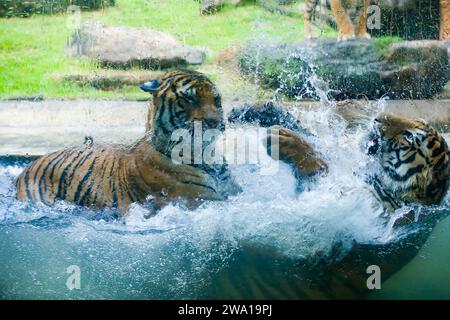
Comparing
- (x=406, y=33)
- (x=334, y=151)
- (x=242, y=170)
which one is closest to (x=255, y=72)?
(x=406, y=33)

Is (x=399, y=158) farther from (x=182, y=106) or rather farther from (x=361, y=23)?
(x=361, y=23)

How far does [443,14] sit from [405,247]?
18.9 ft

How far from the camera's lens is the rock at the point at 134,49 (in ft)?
23.8

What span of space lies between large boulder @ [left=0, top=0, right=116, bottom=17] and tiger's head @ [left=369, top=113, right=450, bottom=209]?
272 inches

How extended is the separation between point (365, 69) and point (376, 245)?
4148mm

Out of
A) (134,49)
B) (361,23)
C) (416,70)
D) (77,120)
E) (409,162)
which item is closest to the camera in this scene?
(409,162)

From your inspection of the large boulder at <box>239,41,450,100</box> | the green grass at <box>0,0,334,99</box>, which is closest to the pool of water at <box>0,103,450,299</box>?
the large boulder at <box>239,41,450,100</box>

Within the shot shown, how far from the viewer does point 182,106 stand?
116 inches

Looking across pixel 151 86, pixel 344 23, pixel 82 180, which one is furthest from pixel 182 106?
pixel 344 23

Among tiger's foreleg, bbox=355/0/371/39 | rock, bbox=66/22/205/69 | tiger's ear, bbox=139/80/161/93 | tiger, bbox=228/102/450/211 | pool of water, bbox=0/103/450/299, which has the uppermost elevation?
tiger's foreleg, bbox=355/0/371/39

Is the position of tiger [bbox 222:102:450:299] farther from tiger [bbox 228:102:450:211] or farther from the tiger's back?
the tiger's back

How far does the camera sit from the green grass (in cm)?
797
